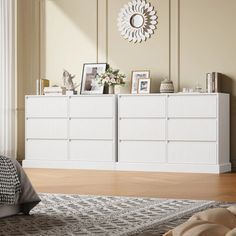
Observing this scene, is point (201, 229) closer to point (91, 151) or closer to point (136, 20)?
point (91, 151)

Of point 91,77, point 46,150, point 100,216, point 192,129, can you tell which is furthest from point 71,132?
point 100,216

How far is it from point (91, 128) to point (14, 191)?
3.38 metres

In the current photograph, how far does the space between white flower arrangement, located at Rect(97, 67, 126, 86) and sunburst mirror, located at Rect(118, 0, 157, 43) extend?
484mm

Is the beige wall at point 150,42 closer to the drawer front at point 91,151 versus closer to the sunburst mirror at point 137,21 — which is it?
the sunburst mirror at point 137,21

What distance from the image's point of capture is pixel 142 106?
5934mm

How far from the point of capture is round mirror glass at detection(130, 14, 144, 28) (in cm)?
628

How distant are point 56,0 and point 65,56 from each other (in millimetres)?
749

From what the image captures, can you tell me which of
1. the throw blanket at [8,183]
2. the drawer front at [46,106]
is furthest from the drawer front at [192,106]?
the throw blanket at [8,183]

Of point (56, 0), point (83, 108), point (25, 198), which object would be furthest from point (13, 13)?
point (25, 198)

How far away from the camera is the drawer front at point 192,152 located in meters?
5.67

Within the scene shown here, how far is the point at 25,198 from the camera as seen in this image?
2.97 metres

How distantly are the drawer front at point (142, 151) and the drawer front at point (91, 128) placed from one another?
0.75 ft

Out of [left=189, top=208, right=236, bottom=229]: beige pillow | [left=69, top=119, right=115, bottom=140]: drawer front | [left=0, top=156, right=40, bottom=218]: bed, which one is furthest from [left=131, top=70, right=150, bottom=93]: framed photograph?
[left=189, top=208, right=236, bottom=229]: beige pillow

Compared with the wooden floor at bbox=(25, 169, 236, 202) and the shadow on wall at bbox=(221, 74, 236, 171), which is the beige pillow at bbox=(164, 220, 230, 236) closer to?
the wooden floor at bbox=(25, 169, 236, 202)
